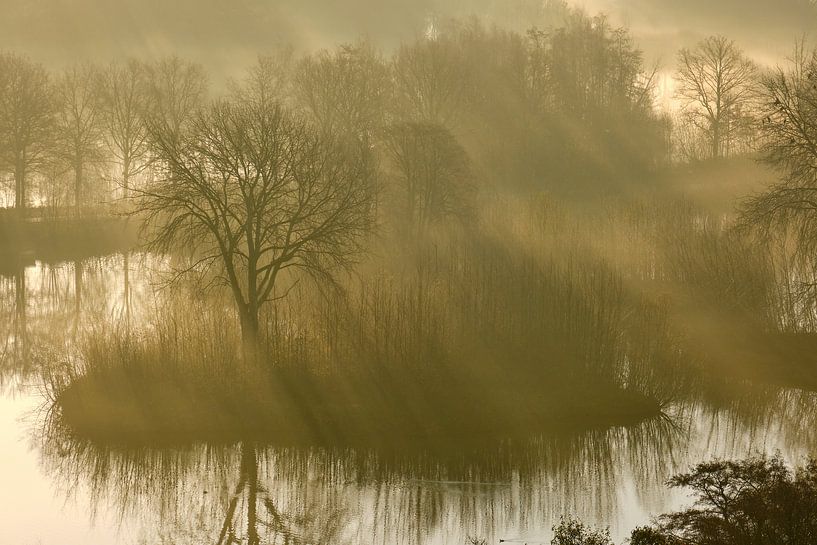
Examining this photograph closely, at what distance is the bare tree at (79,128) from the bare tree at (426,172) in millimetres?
Answer: 22151

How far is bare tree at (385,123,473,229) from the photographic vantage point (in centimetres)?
4491

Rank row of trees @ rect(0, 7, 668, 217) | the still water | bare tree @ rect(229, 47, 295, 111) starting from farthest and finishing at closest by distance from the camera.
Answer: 1. bare tree @ rect(229, 47, 295, 111)
2. row of trees @ rect(0, 7, 668, 217)
3. the still water

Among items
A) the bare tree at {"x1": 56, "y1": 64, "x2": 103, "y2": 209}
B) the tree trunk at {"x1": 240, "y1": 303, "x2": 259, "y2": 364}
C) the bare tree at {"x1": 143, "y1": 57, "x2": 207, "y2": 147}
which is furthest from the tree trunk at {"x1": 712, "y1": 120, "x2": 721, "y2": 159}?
the tree trunk at {"x1": 240, "y1": 303, "x2": 259, "y2": 364}

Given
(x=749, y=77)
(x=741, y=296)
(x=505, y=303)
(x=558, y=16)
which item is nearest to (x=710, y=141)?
(x=749, y=77)

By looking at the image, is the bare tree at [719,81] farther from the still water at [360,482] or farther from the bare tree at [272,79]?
the still water at [360,482]

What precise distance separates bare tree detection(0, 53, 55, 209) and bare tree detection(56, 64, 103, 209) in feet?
3.46

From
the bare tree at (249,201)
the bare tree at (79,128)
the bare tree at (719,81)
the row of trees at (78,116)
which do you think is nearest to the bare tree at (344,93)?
the row of trees at (78,116)

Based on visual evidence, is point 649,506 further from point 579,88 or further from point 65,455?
point 579,88

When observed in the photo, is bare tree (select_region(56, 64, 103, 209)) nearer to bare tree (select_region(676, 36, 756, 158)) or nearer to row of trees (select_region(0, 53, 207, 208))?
row of trees (select_region(0, 53, 207, 208))

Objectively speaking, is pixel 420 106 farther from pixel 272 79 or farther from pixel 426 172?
pixel 426 172

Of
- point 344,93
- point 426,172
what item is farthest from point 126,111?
point 426,172

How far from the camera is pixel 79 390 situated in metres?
24.2

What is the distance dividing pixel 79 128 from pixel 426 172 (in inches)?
1062

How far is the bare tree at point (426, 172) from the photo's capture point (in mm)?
44906
